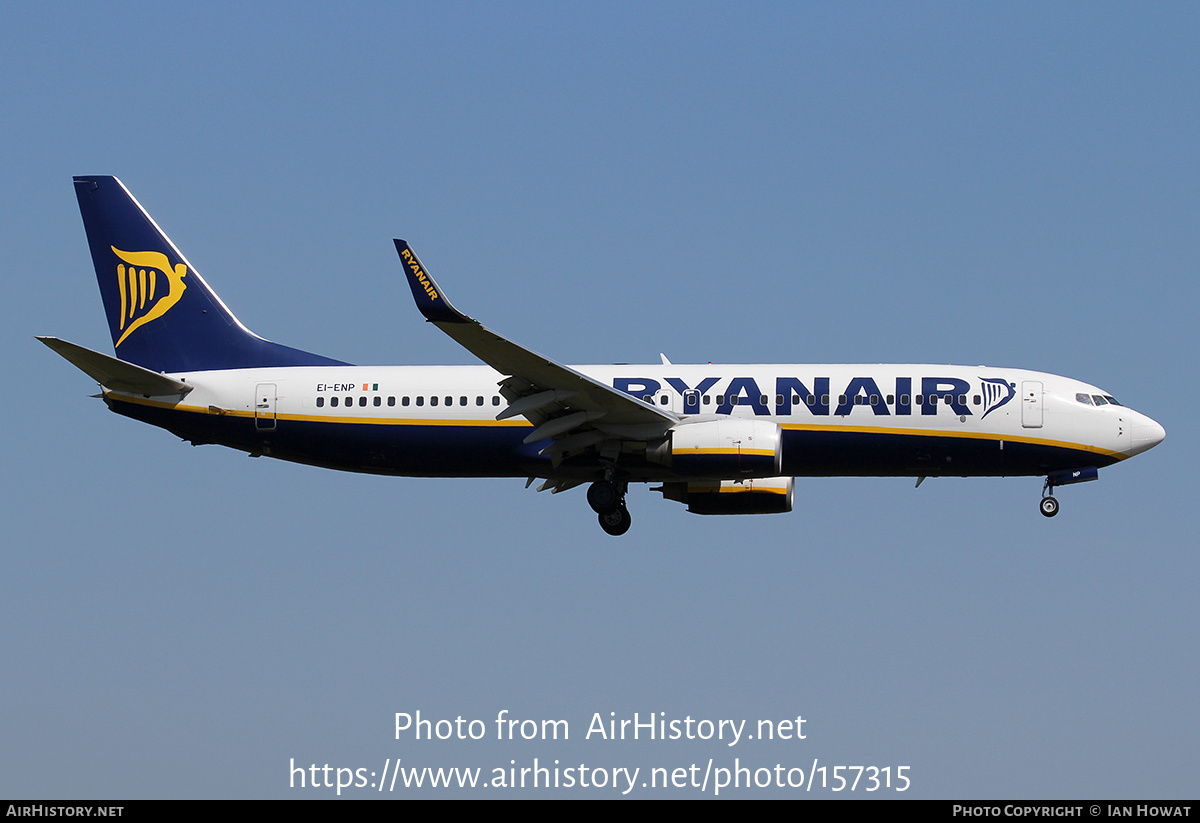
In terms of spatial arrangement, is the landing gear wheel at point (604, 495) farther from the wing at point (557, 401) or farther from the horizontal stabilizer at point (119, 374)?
the horizontal stabilizer at point (119, 374)

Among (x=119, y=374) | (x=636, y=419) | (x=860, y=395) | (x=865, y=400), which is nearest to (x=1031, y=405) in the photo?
(x=865, y=400)

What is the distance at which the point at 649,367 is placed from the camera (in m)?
37.6

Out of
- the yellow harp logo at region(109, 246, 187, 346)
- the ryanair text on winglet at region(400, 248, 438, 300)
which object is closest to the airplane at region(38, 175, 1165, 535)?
the yellow harp logo at region(109, 246, 187, 346)

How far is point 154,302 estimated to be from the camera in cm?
4003

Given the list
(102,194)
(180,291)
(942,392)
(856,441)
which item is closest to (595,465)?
(856,441)

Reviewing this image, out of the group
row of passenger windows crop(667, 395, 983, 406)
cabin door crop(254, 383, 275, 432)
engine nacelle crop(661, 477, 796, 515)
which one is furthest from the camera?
engine nacelle crop(661, 477, 796, 515)

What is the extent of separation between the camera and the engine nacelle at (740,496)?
39031mm

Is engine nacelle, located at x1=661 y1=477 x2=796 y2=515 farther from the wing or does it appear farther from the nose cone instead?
the nose cone

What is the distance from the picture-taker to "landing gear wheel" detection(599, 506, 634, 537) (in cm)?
3716

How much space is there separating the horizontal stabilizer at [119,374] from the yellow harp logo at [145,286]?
218 cm

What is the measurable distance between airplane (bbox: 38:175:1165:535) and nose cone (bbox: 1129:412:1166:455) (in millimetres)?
49

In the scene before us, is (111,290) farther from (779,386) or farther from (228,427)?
(779,386)

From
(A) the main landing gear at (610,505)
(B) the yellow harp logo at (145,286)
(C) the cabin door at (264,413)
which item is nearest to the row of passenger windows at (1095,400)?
(A) the main landing gear at (610,505)

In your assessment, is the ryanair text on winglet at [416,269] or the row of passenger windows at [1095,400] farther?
the row of passenger windows at [1095,400]
